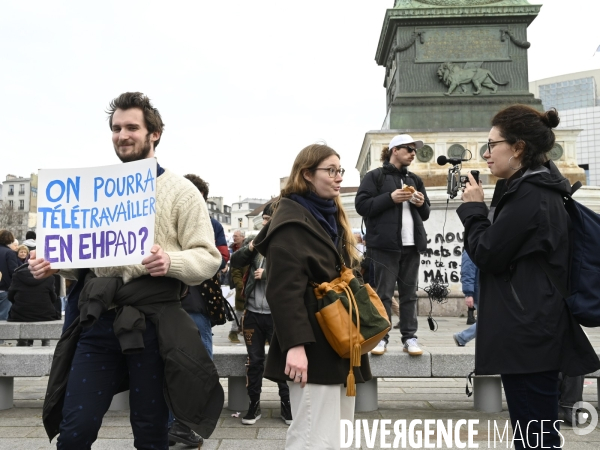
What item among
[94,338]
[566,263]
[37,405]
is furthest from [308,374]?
[37,405]

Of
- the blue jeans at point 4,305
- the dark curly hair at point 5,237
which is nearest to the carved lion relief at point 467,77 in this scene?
the dark curly hair at point 5,237

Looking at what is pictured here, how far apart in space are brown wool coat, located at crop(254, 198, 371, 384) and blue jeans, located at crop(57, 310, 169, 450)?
564 millimetres

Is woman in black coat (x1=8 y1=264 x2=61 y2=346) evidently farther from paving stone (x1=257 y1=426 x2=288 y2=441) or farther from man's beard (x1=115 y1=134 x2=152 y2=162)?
man's beard (x1=115 y1=134 x2=152 y2=162)

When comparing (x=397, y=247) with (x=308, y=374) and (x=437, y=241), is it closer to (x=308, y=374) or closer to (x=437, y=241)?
(x=308, y=374)

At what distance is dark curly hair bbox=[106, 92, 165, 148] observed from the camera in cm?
348

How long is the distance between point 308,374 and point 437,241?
13.7m

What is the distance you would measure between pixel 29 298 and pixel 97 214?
761cm

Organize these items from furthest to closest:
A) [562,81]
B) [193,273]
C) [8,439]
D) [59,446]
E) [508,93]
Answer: [562,81] < [508,93] < [8,439] < [193,273] < [59,446]

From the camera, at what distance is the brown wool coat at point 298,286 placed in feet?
11.0

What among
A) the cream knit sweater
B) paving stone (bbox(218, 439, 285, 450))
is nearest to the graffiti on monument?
paving stone (bbox(218, 439, 285, 450))

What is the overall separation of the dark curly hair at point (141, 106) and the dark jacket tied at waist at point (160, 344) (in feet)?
2.62

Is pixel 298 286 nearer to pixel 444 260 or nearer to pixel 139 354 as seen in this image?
pixel 139 354

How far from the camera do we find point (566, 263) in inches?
126

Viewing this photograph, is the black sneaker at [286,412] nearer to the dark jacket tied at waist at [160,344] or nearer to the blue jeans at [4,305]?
the dark jacket tied at waist at [160,344]
